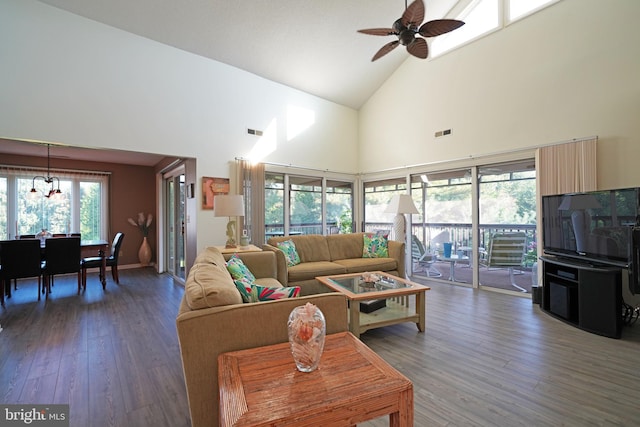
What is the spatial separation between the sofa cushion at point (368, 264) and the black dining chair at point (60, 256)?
4124 millimetres

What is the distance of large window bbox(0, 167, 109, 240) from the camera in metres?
5.39

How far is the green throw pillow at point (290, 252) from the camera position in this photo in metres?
4.18

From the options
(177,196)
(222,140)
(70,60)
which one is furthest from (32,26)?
(177,196)

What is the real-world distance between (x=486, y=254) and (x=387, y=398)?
15.0ft

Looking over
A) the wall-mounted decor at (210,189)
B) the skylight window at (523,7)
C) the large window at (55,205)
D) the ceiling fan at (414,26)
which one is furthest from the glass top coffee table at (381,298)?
the large window at (55,205)

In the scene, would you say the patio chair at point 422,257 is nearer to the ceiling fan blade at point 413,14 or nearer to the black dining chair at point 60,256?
the ceiling fan blade at point 413,14

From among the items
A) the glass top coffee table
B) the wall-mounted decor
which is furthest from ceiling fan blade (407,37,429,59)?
the wall-mounted decor

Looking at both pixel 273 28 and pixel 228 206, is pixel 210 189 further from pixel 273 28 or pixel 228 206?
pixel 273 28

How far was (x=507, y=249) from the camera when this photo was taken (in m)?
4.51

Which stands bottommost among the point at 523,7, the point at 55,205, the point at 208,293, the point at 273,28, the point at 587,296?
the point at 587,296

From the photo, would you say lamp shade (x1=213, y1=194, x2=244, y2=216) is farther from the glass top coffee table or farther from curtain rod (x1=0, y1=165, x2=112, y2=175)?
curtain rod (x1=0, y1=165, x2=112, y2=175)

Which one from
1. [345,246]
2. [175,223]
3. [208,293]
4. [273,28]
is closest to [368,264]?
[345,246]

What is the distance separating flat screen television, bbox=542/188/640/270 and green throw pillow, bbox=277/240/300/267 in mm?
3463

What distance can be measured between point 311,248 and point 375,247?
3.57 feet
